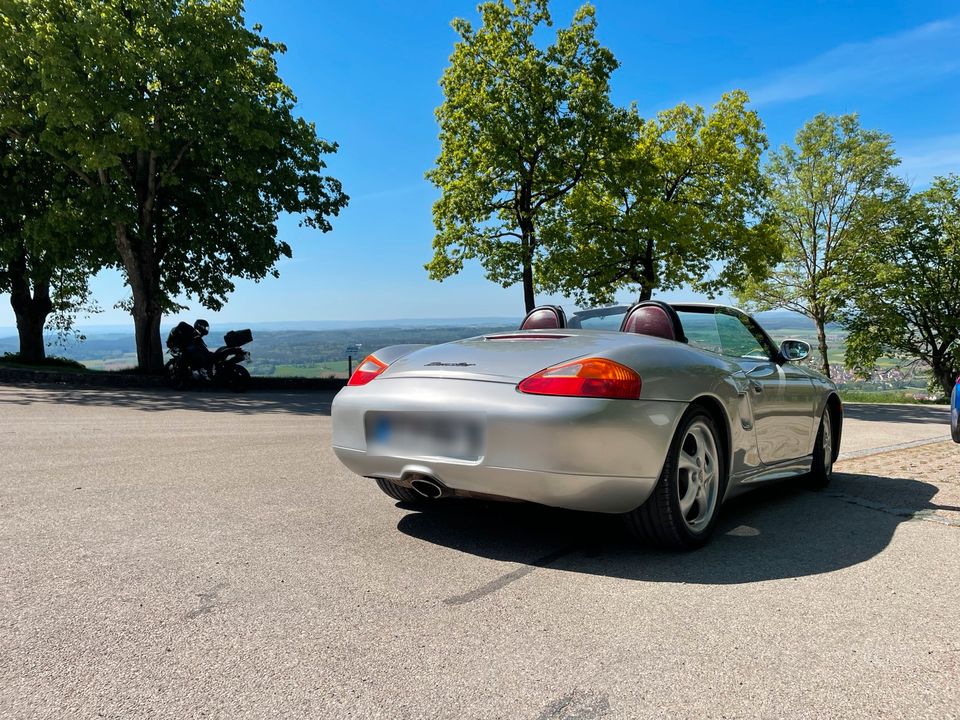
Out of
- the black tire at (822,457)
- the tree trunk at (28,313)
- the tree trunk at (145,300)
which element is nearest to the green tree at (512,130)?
the tree trunk at (145,300)

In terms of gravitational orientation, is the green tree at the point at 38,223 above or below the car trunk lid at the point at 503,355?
above

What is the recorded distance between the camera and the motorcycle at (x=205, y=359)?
1611cm

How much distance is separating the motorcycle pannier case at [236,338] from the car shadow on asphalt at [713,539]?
1272 cm

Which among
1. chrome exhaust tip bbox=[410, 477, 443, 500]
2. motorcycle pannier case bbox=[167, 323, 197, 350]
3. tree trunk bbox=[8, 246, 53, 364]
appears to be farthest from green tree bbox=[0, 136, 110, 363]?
chrome exhaust tip bbox=[410, 477, 443, 500]

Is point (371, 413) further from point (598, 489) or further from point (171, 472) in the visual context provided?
point (171, 472)

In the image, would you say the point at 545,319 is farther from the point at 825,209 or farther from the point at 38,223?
the point at 825,209

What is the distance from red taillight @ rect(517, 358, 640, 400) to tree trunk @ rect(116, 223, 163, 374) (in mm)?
17325

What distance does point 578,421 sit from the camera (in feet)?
10.9

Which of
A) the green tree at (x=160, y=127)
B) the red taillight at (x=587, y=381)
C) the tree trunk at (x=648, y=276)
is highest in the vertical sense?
the green tree at (x=160, y=127)

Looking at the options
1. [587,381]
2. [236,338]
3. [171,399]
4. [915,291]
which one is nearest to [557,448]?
[587,381]

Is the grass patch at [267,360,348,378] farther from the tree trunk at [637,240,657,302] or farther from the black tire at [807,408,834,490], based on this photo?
the black tire at [807,408,834,490]

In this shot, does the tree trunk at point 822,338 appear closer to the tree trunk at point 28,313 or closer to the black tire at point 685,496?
the tree trunk at point 28,313

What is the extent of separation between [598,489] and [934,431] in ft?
36.5

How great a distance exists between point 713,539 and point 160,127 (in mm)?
17611
